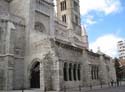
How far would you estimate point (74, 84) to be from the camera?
30.4 m

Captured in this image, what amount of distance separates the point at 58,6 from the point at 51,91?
52112 millimetres

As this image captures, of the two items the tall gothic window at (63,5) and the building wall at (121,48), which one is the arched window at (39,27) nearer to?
the tall gothic window at (63,5)

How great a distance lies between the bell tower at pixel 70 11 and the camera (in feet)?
218

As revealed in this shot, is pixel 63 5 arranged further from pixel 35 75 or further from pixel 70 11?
pixel 35 75

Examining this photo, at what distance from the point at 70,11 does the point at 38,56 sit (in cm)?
3999

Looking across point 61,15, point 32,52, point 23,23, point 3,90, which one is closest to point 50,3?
point 23,23

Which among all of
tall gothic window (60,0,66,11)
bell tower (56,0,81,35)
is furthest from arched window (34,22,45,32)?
tall gothic window (60,0,66,11)

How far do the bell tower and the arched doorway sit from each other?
35762 mm

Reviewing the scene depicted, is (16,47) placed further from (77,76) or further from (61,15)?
(61,15)

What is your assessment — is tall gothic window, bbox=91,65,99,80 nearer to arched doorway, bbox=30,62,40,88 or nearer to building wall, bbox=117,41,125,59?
arched doorway, bbox=30,62,40,88

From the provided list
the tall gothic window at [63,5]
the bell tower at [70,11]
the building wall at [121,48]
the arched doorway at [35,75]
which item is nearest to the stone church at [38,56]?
the arched doorway at [35,75]

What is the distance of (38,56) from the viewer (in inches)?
1187

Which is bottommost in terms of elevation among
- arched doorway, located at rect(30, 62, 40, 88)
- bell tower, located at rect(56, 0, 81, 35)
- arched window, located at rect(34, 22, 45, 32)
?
arched doorway, located at rect(30, 62, 40, 88)

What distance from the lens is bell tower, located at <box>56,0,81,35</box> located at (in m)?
66.4
